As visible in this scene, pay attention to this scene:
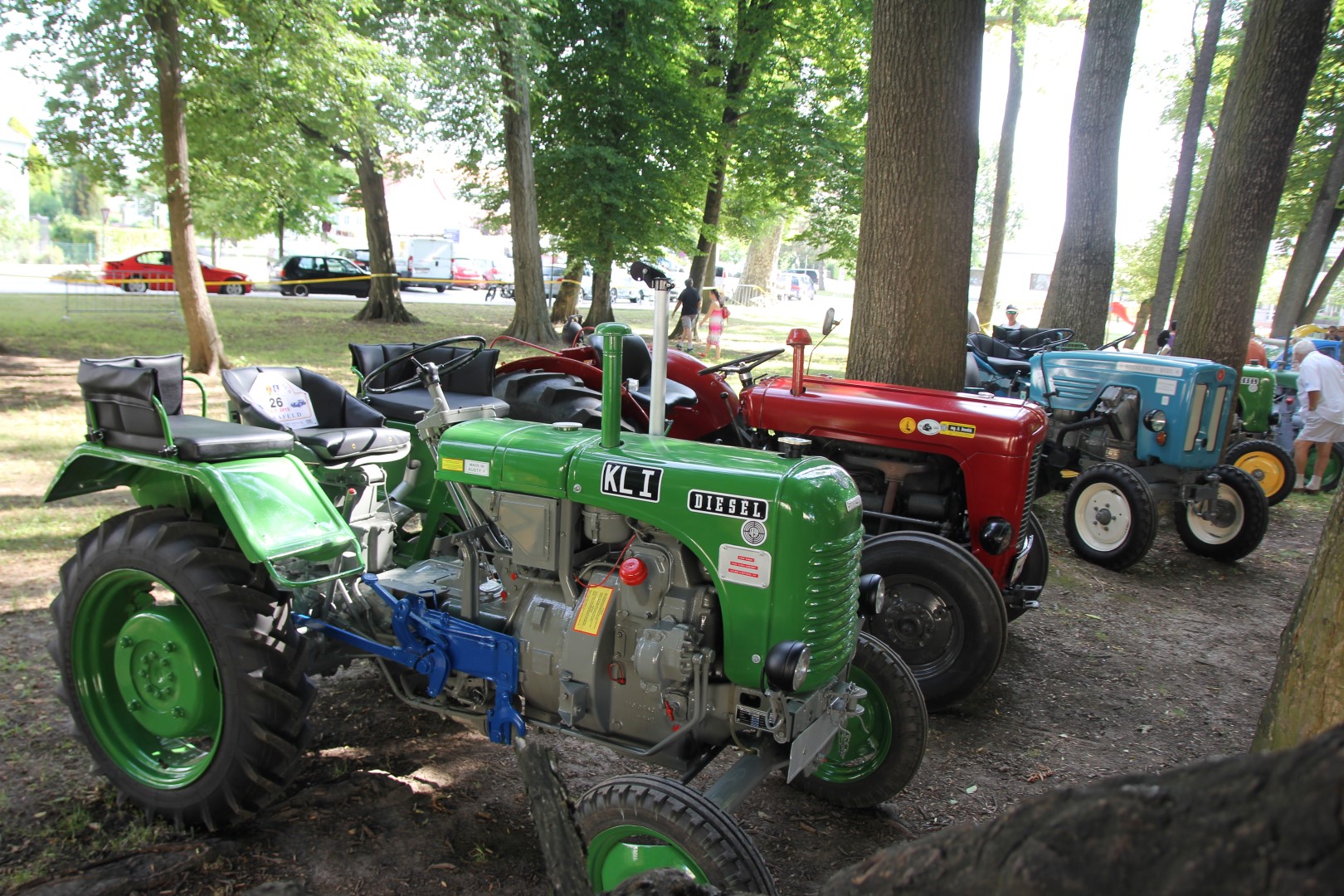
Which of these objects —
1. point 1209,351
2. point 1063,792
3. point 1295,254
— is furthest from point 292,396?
point 1295,254

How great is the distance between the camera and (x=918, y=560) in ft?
12.1

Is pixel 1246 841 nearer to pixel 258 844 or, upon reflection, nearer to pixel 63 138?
pixel 258 844

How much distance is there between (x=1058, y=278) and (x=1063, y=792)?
9.58m

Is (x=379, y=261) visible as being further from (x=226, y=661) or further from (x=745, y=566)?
(x=745, y=566)

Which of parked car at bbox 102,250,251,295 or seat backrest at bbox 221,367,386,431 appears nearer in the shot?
seat backrest at bbox 221,367,386,431

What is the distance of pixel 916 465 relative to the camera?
4.25 m

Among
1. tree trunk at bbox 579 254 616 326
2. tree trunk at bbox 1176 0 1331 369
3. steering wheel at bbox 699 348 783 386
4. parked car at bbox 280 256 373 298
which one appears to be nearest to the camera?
steering wheel at bbox 699 348 783 386

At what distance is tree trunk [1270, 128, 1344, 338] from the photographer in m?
15.8

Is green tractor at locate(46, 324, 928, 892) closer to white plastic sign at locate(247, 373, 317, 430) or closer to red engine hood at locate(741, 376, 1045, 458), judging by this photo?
white plastic sign at locate(247, 373, 317, 430)

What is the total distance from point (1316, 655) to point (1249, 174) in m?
6.22

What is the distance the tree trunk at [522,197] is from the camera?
1287 centimetres

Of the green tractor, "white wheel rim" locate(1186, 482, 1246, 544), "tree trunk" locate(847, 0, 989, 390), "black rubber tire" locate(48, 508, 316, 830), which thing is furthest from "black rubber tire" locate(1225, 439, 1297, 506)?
"black rubber tire" locate(48, 508, 316, 830)

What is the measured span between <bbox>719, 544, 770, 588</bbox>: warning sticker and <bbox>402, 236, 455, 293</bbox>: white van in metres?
31.3

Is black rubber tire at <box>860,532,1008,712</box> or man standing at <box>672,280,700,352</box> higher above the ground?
man standing at <box>672,280,700,352</box>
